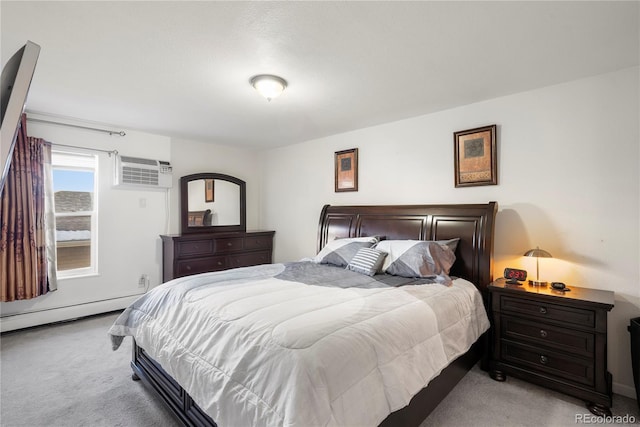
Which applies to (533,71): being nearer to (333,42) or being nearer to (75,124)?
(333,42)

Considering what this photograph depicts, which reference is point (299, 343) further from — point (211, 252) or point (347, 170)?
point (211, 252)

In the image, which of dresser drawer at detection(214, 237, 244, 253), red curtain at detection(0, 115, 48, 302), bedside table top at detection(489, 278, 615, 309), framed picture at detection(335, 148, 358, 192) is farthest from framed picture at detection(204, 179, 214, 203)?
bedside table top at detection(489, 278, 615, 309)

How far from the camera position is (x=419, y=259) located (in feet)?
8.37

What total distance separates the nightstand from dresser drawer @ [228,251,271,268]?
332cm

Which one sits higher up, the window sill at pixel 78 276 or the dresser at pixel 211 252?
the dresser at pixel 211 252

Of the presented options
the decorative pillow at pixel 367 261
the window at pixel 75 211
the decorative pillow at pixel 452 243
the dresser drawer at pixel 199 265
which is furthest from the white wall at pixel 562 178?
the window at pixel 75 211

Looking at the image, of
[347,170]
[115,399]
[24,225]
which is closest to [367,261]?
[347,170]

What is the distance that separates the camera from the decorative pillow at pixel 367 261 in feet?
8.80

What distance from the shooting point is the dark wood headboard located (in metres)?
2.67

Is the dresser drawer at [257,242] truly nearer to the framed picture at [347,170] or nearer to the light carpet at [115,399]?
the framed picture at [347,170]

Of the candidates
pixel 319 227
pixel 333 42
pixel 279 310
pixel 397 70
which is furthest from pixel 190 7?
pixel 319 227

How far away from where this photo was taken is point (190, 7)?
1.61 m

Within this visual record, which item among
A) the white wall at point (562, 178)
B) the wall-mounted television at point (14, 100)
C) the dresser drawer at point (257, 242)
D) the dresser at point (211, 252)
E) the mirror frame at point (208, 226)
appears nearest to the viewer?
the wall-mounted television at point (14, 100)

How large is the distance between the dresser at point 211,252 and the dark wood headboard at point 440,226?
143 centimetres
